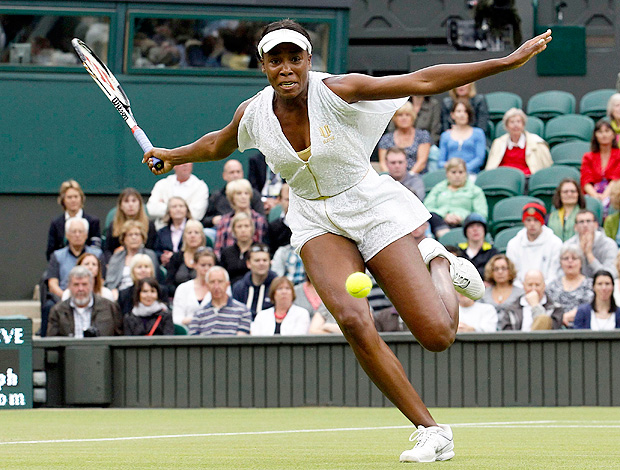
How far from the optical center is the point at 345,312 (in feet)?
16.5

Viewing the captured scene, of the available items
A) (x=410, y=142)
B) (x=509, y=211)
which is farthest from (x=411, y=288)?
(x=410, y=142)

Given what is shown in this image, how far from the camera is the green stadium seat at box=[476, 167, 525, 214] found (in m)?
12.4

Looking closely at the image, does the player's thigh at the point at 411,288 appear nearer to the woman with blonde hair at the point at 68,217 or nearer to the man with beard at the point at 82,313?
the man with beard at the point at 82,313

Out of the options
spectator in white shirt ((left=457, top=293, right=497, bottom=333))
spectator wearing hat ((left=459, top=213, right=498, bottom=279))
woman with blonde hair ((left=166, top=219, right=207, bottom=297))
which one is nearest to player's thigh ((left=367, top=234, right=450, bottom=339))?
spectator in white shirt ((left=457, top=293, right=497, bottom=333))

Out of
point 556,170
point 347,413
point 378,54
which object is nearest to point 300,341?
point 347,413

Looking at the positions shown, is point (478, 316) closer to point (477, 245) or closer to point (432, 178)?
point (477, 245)

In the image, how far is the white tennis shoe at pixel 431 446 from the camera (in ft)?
15.9

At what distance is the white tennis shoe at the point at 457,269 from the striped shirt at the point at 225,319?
4.53 metres

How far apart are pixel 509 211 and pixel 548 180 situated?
0.72 m

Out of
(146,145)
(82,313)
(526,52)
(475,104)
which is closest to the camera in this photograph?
(526,52)

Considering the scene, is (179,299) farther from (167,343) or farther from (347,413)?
(347,413)

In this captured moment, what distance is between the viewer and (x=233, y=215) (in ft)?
37.8

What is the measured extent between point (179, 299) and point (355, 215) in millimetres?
5629

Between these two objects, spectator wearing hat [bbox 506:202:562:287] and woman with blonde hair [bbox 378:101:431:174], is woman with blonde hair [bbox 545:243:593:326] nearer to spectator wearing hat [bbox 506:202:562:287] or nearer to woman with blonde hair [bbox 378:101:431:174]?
spectator wearing hat [bbox 506:202:562:287]
